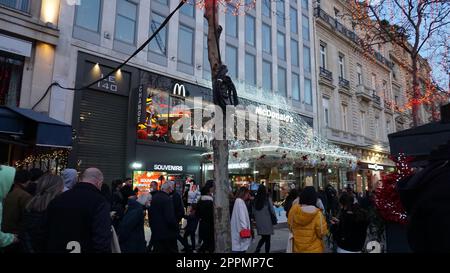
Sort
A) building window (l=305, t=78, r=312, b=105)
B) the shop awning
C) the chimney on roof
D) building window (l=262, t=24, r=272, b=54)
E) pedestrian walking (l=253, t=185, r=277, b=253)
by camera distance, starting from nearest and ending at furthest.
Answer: the chimney on roof → pedestrian walking (l=253, t=185, r=277, b=253) → the shop awning → building window (l=262, t=24, r=272, b=54) → building window (l=305, t=78, r=312, b=105)

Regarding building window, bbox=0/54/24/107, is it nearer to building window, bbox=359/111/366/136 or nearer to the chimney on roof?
the chimney on roof

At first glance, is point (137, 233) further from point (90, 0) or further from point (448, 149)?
point (90, 0)

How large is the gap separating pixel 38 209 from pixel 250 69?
19.5 metres

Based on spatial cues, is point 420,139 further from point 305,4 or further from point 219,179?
point 305,4

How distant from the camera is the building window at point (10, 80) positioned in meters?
12.2

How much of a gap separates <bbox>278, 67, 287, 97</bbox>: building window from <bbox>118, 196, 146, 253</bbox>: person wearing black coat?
19.7 m

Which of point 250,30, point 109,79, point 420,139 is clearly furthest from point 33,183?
point 250,30

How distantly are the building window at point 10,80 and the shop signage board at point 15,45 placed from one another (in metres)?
0.45

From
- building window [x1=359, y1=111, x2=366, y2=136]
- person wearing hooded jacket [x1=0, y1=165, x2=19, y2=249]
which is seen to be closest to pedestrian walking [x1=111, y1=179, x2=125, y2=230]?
person wearing hooded jacket [x1=0, y1=165, x2=19, y2=249]

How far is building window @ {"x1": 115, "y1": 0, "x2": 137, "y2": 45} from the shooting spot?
51.6ft

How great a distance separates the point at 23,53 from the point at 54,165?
4265 mm

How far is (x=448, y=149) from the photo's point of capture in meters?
1.72
